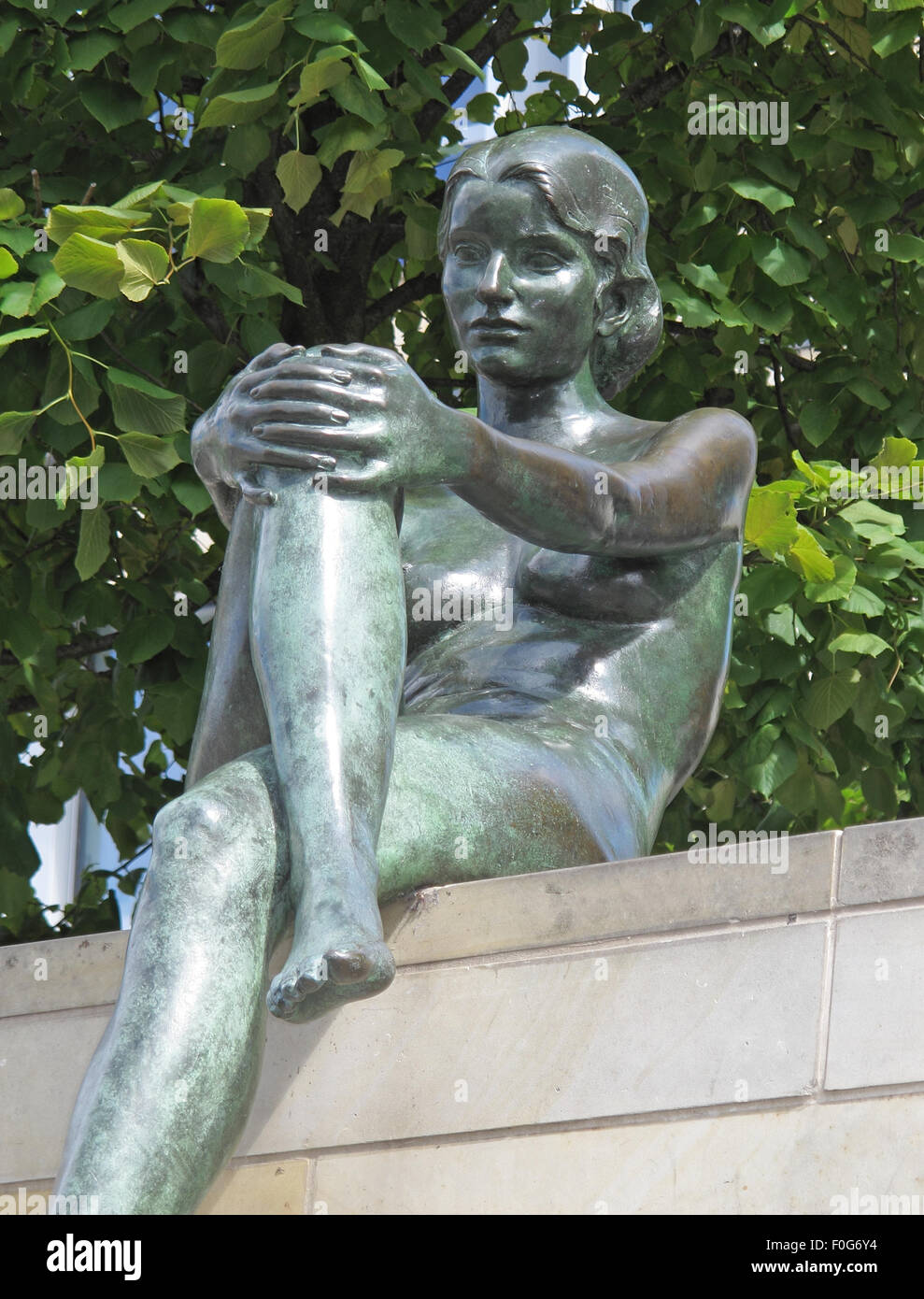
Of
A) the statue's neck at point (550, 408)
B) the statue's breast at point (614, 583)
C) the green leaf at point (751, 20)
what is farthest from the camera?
the green leaf at point (751, 20)

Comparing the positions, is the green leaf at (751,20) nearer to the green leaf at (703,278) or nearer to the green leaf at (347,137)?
the green leaf at (703,278)

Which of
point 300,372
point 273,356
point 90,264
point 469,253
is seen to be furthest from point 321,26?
point 300,372

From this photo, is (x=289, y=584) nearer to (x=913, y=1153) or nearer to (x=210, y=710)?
(x=210, y=710)

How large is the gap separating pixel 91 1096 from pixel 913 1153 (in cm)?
111

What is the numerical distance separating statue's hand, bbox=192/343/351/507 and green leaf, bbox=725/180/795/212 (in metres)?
3.52

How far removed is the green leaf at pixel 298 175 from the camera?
636cm

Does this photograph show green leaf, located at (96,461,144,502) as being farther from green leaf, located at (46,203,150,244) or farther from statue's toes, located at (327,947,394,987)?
statue's toes, located at (327,947,394,987)

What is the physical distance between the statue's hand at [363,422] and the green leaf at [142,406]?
260 cm

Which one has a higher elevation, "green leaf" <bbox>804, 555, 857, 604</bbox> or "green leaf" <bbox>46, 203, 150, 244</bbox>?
"green leaf" <bbox>46, 203, 150, 244</bbox>

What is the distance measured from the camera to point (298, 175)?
6398 mm

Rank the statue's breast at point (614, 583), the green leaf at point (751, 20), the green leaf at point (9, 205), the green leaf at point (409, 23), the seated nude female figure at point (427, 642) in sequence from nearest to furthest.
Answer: the seated nude female figure at point (427, 642) → the statue's breast at point (614, 583) → the green leaf at point (9, 205) → the green leaf at point (409, 23) → the green leaf at point (751, 20)

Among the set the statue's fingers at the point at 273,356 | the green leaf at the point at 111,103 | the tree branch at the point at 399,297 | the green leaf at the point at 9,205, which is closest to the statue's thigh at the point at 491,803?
the statue's fingers at the point at 273,356

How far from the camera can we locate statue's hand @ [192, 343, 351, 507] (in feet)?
11.8

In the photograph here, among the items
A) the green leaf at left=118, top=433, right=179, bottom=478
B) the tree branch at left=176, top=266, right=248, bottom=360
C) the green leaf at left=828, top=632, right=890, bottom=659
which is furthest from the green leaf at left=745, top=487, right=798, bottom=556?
the tree branch at left=176, top=266, right=248, bottom=360
